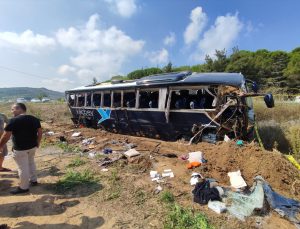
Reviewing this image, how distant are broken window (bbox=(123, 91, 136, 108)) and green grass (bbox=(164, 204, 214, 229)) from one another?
6.28 meters

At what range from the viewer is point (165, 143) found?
8.59 metres

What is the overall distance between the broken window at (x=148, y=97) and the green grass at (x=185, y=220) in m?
5.37

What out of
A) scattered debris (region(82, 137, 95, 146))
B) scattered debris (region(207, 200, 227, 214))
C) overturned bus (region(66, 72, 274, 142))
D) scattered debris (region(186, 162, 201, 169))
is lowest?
scattered debris (region(207, 200, 227, 214))

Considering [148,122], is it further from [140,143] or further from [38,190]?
[38,190]

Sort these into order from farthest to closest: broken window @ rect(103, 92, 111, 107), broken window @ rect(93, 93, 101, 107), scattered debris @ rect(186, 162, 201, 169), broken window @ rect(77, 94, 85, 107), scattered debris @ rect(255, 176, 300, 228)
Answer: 1. broken window @ rect(77, 94, 85, 107)
2. broken window @ rect(93, 93, 101, 107)
3. broken window @ rect(103, 92, 111, 107)
4. scattered debris @ rect(186, 162, 201, 169)
5. scattered debris @ rect(255, 176, 300, 228)

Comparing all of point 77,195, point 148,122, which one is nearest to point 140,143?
point 148,122

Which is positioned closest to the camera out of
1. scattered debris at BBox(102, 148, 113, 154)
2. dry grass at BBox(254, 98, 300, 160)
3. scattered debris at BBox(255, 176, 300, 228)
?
scattered debris at BBox(255, 176, 300, 228)

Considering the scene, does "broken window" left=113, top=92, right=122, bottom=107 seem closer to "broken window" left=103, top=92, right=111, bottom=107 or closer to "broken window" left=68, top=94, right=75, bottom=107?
"broken window" left=103, top=92, right=111, bottom=107

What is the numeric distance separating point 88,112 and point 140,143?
495 cm

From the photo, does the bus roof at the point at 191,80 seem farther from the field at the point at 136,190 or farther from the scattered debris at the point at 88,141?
the scattered debris at the point at 88,141

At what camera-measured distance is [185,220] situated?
3.99m

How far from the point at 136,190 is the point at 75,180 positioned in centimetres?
171

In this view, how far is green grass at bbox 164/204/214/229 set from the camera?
386cm

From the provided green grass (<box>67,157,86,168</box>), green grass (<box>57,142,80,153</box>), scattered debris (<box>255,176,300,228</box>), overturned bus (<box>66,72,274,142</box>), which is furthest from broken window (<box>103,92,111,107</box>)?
scattered debris (<box>255,176,300,228</box>)
